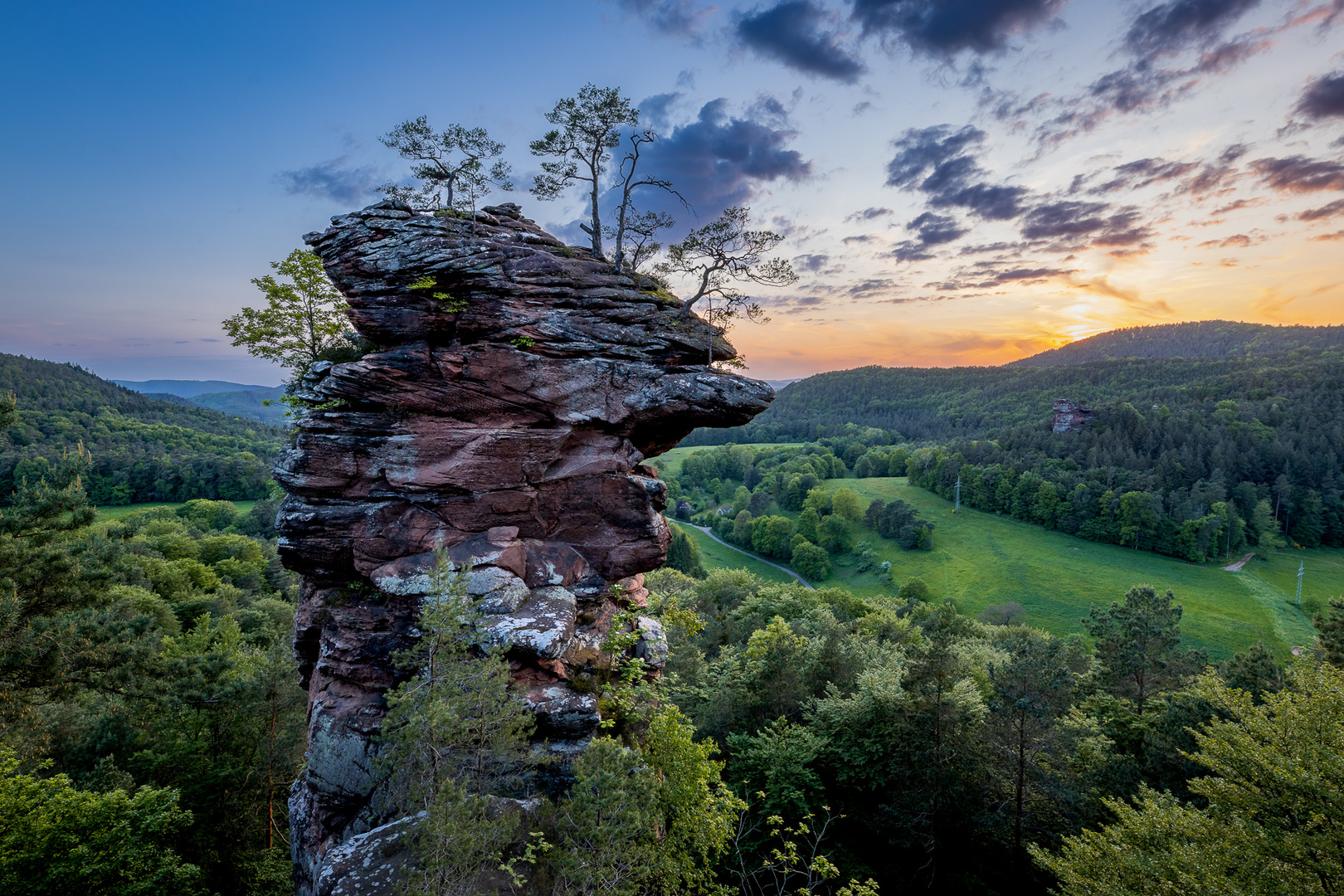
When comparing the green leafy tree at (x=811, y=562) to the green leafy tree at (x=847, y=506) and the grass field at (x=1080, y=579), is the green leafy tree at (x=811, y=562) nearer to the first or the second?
the grass field at (x=1080, y=579)

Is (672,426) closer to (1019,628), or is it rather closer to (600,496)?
(600,496)

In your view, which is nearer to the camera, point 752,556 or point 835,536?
point 835,536

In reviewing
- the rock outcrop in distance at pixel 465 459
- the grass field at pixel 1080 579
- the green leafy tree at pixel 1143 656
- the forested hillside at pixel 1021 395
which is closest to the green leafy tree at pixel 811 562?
the grass field at pixel 1080 579

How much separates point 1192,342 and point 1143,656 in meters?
A: 226

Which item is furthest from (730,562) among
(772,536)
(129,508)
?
(129,508)

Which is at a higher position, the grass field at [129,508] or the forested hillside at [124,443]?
the forested hillside at [124,443]

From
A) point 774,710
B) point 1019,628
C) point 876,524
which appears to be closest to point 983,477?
point 876,524

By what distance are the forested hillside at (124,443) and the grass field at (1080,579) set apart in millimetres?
73964

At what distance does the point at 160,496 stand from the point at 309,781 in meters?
88.1

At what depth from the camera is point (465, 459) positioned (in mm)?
11938

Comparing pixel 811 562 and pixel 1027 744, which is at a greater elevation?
pixel 1027 744

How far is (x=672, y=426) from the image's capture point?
1362 centimetres

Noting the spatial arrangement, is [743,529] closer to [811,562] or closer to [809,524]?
[809,524]

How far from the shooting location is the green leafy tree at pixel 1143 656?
2495cm
